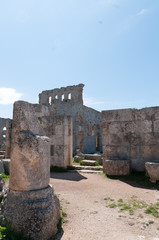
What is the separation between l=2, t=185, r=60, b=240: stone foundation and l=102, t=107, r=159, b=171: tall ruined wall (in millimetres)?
4842

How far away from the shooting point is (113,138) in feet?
24.1

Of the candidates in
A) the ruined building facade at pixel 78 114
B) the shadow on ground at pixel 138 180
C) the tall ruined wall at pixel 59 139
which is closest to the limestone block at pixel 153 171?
the shadow on ground at pixel 138 180

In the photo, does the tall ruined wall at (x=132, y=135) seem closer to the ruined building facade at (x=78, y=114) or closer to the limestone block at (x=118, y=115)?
the limestone block at (x=118, y=115)

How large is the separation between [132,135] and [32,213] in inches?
212

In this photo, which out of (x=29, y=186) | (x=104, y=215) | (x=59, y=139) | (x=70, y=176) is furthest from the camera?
(x=59, y=139)

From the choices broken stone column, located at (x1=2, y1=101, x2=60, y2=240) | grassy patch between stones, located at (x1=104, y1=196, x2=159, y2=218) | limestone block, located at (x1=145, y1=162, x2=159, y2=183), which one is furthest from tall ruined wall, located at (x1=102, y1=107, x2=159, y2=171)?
broken stone column, located at (x1=2, y1=101, x2=60, y2=240)

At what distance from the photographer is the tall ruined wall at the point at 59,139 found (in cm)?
857

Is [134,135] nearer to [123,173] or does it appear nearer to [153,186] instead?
[123,173]

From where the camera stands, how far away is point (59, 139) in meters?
8.73

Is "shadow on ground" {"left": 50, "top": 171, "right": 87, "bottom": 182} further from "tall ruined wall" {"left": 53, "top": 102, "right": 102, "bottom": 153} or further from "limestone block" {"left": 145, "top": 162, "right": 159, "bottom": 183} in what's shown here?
"tall ruined wall" {"left": 53, "top": 102, "right": 102, "bottom": 153}

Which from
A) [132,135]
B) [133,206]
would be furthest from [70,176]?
[133,206]

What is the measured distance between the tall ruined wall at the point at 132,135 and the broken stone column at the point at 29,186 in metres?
4.68

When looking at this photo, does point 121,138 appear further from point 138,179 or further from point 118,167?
point 138,179

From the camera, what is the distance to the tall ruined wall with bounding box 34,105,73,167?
8.57 metres
